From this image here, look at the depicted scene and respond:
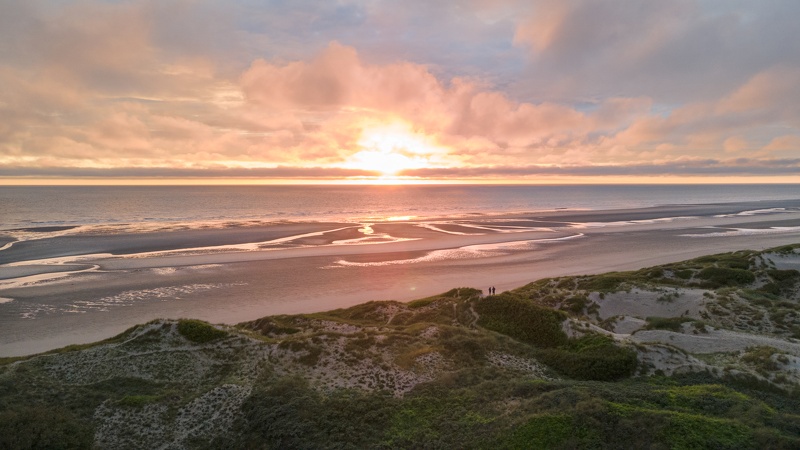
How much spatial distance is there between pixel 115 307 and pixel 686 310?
45944mm

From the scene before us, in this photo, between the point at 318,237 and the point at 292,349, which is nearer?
the point at 292,349

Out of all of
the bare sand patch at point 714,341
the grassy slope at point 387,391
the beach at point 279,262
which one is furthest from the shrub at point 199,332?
the bare sand patch at point 714,341

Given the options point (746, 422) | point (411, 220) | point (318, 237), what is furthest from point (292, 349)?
point (411, 220)

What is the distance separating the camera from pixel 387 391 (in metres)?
19.5

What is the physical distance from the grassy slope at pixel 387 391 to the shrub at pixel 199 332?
9 centimetres

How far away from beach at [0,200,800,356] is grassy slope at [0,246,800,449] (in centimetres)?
1409

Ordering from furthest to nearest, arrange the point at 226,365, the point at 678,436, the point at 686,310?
the point at 686,310 → the point at 226,365 → the point at 678,436

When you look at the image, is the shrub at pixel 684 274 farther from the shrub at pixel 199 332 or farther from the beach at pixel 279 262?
the shrub at pixel 199 332

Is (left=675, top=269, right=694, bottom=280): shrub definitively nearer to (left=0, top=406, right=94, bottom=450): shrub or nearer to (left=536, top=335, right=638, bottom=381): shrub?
(left=536, top=335, right=638, bottom=381): shrub

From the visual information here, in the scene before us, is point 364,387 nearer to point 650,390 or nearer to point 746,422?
point 650,390

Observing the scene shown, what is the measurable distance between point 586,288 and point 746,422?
2448 centimetres

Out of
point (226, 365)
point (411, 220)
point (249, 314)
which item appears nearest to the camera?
point (226, 365)

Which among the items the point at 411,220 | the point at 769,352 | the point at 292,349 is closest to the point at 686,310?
the point at 769,352

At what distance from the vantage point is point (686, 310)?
32.8 metres
